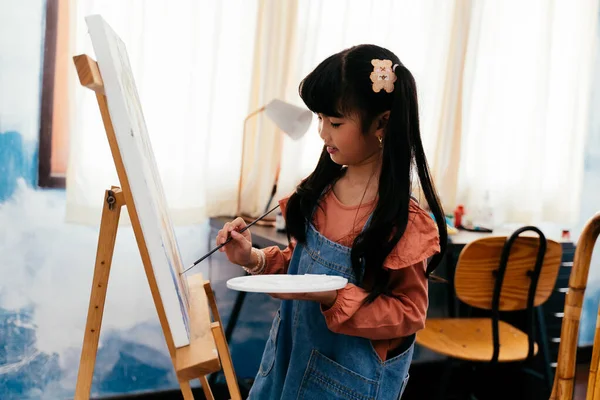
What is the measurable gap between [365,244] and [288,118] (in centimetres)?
120

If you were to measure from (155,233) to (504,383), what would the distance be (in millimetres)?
2162

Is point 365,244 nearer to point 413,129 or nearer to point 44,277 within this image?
point 413,129

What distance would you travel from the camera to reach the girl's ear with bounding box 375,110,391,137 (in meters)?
1.16

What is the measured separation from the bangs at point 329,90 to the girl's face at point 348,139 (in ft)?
0.05

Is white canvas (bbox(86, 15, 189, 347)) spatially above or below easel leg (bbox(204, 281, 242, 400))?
above

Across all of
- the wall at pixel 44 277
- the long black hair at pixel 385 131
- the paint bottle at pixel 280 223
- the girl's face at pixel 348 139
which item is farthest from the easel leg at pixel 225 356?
the wall at pixel 44 277

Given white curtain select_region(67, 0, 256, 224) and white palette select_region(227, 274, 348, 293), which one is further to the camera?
white curtain select_region(67, 0, 256, 224)

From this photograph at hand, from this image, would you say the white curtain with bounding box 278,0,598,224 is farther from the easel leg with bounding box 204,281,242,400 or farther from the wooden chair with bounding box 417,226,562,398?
the easel leg with bounding box 204,281,242,400

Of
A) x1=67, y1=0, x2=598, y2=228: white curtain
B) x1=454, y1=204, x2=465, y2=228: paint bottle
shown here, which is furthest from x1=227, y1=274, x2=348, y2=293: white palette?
x1=454, y1=204, x2=465, y2=228: paint bottle

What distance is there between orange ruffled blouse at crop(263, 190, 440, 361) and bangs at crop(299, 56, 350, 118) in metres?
0.19

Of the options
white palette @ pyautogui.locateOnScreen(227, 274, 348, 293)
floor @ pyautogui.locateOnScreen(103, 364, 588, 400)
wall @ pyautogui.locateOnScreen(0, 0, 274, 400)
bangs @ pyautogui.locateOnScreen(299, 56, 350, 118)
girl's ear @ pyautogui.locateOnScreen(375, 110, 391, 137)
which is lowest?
floor @ pyautogui.locateOnScreen(103, 364, 588, 400)

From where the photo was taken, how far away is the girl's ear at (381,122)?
3.81 feet

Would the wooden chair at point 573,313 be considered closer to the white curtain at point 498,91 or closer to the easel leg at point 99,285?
the easel leg at point 99,285

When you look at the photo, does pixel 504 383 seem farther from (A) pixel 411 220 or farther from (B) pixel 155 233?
(B) pixel 155 233
